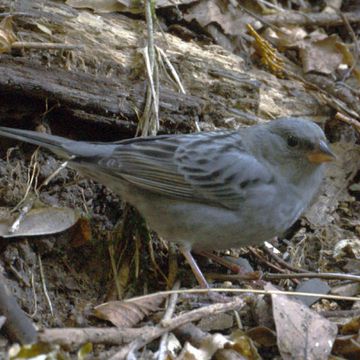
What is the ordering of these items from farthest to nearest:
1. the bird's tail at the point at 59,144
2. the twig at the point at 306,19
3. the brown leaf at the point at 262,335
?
the twig at the point at 306,19 < the bird's tail at the point at 59,144 < the brown leaf at the point at 262,335

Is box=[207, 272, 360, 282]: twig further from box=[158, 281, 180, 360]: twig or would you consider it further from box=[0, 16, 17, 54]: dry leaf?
box=[0, 16, 17, 54]: dry leaf

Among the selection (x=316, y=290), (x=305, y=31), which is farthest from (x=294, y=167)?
(x=305, y=31)

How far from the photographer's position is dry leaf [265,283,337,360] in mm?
3666

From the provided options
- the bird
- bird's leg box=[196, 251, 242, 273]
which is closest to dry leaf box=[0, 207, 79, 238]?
the bird

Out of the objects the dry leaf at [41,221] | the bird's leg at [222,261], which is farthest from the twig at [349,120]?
the dry leaf at [41,221]

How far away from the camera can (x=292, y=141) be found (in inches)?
183

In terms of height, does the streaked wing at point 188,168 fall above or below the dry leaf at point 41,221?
above

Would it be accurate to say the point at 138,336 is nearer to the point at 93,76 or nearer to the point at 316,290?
the point at 316,290

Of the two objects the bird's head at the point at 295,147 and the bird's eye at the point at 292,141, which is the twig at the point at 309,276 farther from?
the bird's eye at the point at 292,141

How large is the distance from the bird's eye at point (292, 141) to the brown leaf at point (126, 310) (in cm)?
134

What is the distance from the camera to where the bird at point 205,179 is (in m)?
4.47

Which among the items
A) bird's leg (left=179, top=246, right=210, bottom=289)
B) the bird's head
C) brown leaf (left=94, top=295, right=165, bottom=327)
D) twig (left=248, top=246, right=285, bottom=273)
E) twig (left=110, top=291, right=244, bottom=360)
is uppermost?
the bird's head

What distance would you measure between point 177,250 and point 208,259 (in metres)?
0.25

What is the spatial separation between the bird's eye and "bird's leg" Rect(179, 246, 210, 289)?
915mm
